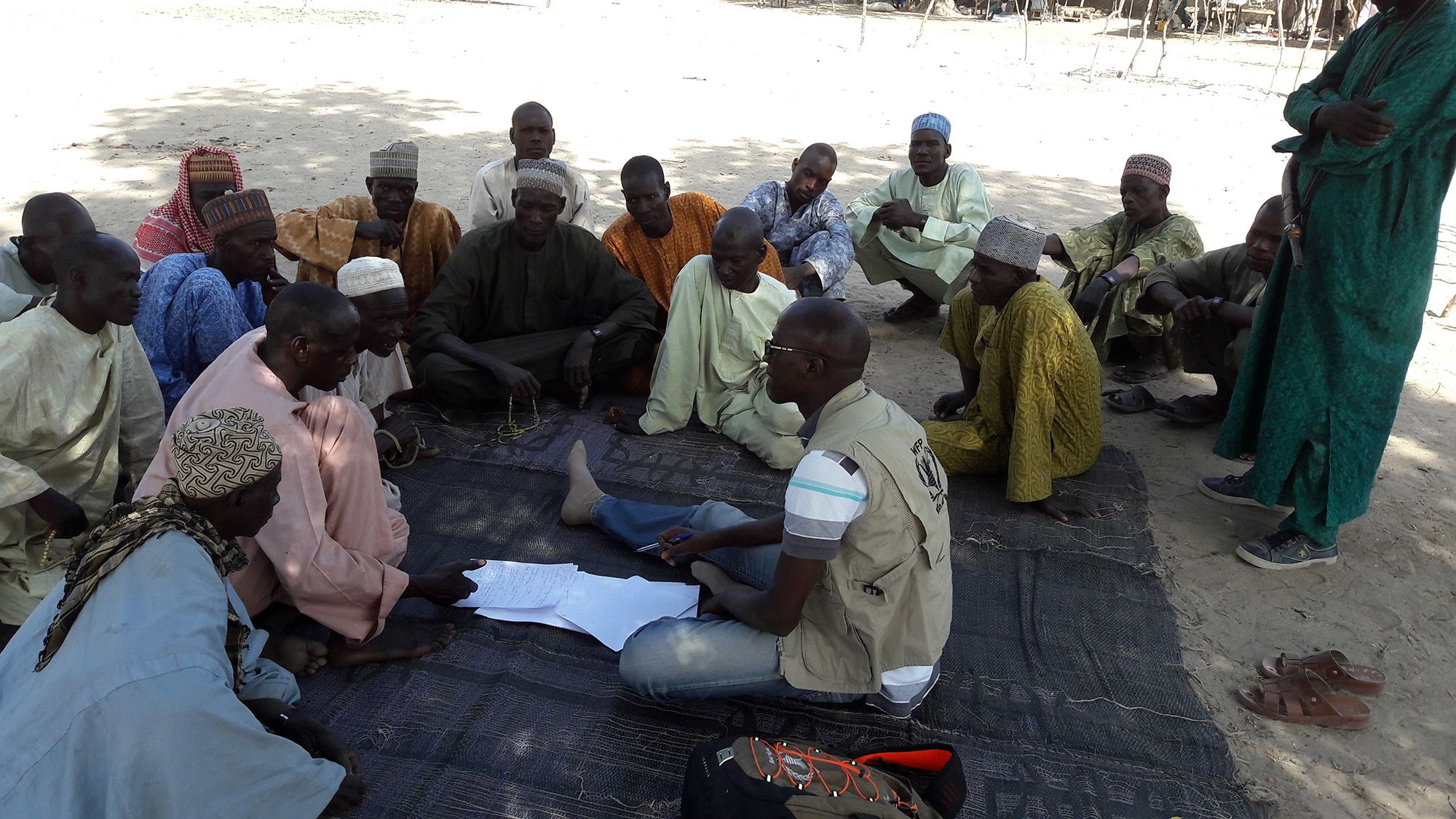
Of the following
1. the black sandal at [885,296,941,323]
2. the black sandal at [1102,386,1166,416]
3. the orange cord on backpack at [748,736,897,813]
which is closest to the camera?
the orange cord on backpack at [748,736,897,813]

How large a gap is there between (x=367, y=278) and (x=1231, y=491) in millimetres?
3625

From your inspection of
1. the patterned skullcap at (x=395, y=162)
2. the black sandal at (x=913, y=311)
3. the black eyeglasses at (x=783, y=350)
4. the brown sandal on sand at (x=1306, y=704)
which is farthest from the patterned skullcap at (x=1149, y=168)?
the patterned skullcap at (x=395, y=162)

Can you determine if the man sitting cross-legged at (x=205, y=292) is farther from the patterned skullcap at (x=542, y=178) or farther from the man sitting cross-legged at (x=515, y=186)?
the man sitting cross-legged at (x=515, y=186)

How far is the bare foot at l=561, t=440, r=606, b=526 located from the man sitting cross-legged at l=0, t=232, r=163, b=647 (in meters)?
1.57

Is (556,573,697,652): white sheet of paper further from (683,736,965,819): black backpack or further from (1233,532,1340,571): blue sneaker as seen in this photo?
(1233,532,1340,571): blue sneaker

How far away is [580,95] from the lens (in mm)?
11523

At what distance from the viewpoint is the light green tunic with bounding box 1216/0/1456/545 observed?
3.22 metres

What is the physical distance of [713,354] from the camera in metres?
4.60

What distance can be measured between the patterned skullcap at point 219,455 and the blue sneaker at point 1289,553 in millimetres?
3412

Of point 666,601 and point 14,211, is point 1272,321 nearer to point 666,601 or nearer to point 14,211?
point 666,601

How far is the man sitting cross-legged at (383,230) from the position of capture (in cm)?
459

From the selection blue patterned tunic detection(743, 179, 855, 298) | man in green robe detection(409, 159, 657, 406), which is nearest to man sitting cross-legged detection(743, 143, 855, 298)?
blue patterned tunic detection(743, 179, 855, 298)

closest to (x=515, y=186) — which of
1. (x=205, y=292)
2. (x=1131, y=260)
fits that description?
(x=205, y=292)

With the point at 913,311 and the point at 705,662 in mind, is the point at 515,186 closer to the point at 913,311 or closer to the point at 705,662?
the point at 913,311
